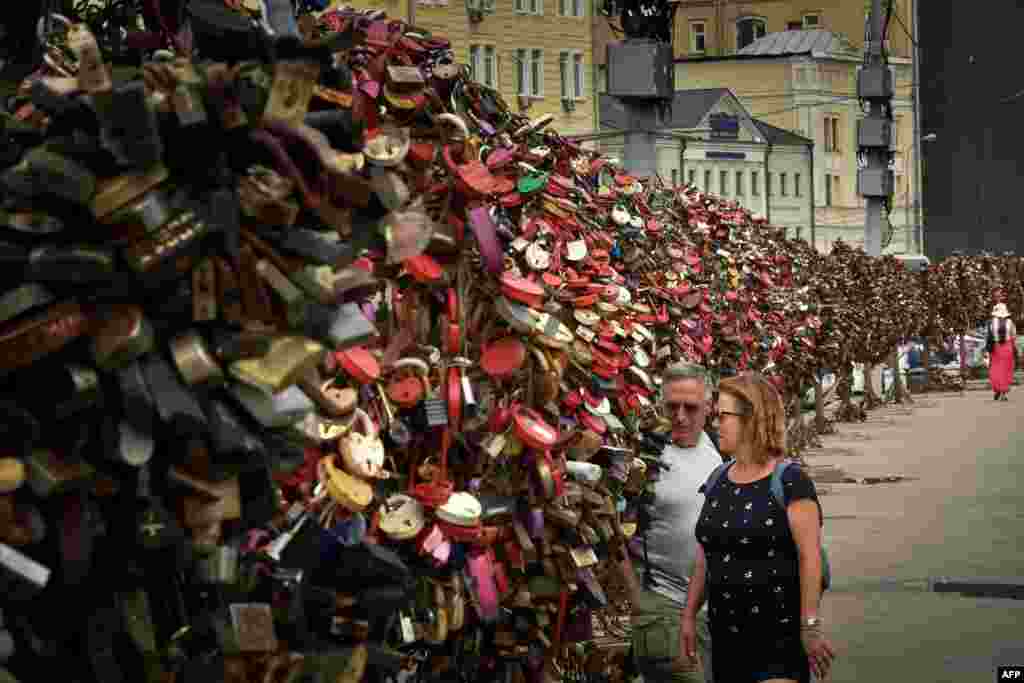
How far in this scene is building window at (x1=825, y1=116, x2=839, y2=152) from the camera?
115m

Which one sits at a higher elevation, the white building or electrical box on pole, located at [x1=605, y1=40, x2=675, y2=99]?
electrical box on pole, located at [x1=605, y1=40, x2=675, y2=99]

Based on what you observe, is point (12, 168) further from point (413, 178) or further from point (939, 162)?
point (939, 162)

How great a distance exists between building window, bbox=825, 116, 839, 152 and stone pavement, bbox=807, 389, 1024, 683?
85.8 meters

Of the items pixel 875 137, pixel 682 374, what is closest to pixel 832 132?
pixel 875 137

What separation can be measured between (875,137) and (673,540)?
33.7 meters

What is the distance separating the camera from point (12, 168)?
151 inches

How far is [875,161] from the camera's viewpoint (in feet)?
136

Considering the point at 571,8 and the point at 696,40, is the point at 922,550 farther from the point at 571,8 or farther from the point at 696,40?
the point at 696,40

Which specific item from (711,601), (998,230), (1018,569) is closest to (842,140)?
(998,230)

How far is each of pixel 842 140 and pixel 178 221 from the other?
114 metres

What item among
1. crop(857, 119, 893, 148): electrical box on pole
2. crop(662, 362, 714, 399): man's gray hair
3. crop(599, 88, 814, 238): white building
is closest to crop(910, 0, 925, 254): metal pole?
crop(599, 88, 814, 238): white building

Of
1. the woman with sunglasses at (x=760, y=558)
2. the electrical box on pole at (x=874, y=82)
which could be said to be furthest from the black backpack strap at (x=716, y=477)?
the electrical box on pole at (x=874, y=82)

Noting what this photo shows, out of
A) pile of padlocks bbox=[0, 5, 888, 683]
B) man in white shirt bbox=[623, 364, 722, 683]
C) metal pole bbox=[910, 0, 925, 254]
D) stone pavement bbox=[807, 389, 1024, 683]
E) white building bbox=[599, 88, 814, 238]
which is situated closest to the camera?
pile of padlocks bbox=[0, 5, 888, 683]

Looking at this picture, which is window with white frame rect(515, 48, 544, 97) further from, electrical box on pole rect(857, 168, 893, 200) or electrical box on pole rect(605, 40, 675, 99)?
electrical box on pole rect(605, 40, 675, 99)
